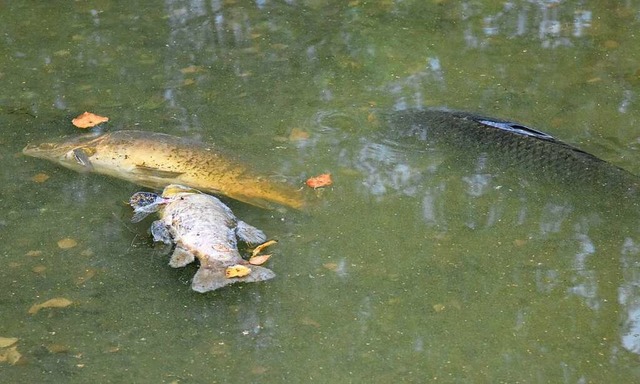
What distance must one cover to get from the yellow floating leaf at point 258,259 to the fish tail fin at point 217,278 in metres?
0.18

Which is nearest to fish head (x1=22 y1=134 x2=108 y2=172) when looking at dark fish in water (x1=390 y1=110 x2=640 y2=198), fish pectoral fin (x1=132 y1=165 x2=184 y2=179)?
fish pectoral fin (x1=132 y1=165 x2=184 y2=179)

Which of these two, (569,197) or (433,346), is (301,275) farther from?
(569,197)

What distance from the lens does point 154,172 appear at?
4723mm

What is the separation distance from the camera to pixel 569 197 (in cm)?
448

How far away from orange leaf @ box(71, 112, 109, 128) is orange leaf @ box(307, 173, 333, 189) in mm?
1491

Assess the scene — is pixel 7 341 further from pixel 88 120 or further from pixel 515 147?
pixel 515 147

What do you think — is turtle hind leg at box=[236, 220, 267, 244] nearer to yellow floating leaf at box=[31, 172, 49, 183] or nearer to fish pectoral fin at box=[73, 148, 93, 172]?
fish pectoral fin at box=[73, 148, 93, 172]

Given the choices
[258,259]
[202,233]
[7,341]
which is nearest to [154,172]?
[202,233]

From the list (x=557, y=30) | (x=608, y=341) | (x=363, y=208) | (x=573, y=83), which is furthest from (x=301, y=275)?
(x=557, y=30)

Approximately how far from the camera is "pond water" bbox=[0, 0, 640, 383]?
360 cm

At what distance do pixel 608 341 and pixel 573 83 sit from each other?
2.50 meters

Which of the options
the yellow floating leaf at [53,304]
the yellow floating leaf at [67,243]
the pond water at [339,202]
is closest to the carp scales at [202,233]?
the pond water at [339,202]

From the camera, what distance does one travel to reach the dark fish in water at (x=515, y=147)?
4551 millimetres

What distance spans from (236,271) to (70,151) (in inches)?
63.6
